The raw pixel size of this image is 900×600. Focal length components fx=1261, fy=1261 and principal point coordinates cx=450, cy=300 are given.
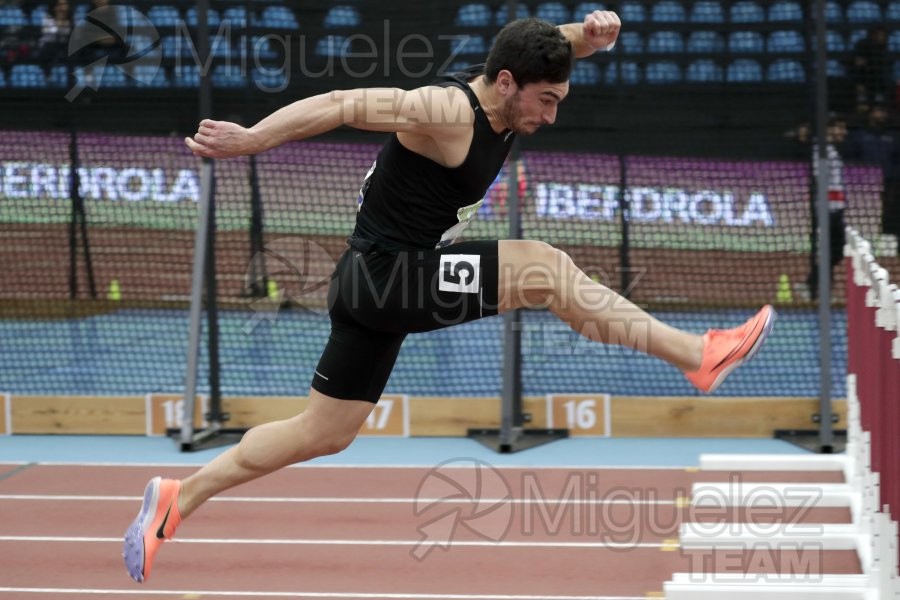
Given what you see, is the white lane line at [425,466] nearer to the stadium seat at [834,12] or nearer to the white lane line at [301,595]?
the white lane line at [301,595]

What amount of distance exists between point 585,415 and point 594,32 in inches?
149

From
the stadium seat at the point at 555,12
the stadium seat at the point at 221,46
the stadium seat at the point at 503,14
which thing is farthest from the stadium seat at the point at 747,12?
the stadium seat at the point at 221,46

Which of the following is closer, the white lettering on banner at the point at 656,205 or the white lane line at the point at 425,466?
the white lane line at the point at 425,466

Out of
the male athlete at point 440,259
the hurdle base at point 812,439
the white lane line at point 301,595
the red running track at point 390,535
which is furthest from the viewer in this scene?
the hurdle base at point 812,439

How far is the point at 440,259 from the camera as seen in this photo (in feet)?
13.4

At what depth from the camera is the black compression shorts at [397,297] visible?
405 centimetres

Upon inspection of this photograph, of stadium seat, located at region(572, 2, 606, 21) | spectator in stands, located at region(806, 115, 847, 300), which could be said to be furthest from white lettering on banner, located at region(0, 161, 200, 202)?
spectator in stands, located at region(806, 115, 847, 300)

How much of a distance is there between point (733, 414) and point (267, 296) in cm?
342

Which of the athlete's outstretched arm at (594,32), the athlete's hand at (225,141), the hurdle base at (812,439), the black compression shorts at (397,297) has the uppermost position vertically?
the athlete's outstretched arm at (594,32)

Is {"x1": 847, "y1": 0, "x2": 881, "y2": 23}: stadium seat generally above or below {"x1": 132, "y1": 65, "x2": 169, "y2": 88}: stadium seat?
above

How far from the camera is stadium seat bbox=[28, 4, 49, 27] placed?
26.1 feet

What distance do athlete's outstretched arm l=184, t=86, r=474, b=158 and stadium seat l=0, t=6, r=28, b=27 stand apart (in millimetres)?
4795

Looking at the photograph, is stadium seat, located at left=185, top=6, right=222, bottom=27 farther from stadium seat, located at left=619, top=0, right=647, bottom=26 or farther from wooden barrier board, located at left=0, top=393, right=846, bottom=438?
stadium seat, located at left=619, top=0, right=647, bottom=26

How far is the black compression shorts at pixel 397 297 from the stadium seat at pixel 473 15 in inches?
145
